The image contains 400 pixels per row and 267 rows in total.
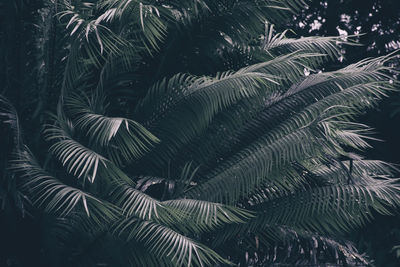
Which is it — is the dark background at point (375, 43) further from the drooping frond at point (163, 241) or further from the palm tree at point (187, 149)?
the drooping frond at point (163, 241)

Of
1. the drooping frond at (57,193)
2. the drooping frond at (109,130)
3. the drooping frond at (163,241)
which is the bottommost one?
the drooping frond at (163,241)

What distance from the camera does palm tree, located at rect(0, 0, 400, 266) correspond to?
15.1ft

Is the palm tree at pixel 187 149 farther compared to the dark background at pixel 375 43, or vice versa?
the dark background at pixel 375 43

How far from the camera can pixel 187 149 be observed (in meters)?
5.42

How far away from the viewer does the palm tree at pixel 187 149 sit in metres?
4.61

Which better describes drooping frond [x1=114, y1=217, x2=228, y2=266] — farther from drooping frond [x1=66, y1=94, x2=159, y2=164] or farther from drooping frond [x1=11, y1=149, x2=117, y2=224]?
drooping frond [x1=66, y1=94, x2=159, y2=164]

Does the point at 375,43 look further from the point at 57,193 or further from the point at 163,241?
the point at 57,193

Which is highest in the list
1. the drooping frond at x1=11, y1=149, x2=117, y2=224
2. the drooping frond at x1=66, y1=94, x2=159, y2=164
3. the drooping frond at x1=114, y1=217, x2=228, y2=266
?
the drooping frond at x1=66, y1=94, x2=159, y2=164

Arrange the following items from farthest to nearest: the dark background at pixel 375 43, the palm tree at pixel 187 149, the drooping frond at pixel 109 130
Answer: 1. the dark background at pixel 375 43
2. the palm tree at pixel 187 149
3. the drooping frond at pixel 109 130

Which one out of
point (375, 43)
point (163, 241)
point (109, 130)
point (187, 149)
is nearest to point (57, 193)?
point (109, 130)

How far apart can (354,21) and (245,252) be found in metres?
4.37

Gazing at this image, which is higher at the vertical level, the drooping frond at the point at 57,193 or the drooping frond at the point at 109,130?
the drooping frond at the point at 109,130

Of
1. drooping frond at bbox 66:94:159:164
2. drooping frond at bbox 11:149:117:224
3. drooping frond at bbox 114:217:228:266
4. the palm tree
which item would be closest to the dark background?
the palm tree

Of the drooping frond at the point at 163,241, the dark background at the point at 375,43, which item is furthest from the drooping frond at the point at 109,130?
the dark background at the point at 375,43
